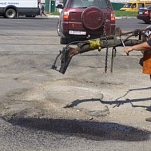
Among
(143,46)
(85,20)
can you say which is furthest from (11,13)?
(143,46)

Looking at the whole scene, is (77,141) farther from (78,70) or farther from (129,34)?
(78,70)

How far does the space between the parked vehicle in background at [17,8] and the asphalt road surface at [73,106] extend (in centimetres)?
2279

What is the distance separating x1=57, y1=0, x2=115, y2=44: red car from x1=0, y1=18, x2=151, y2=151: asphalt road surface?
3.00 m

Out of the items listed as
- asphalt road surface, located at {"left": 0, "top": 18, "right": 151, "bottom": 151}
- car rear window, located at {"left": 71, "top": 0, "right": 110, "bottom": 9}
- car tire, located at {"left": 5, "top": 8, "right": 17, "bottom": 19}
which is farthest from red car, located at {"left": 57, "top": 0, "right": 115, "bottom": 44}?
car tire, located at {"left": 5, "top": 8, "right": 17, "bottom": 19}

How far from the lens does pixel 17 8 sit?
37.7 meters

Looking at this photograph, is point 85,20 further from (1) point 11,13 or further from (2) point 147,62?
(1) point 11,13

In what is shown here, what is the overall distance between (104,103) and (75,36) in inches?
372

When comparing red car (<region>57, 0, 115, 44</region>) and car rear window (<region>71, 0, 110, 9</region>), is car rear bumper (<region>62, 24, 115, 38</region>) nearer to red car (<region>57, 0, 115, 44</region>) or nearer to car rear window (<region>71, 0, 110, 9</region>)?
red car (<region>57, 0, 115, 44</region>)

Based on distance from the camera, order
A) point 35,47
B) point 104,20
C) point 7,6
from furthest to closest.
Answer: point 7,6 → point 104,20 → point 35,47

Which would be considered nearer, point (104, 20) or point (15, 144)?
point (15, 144)

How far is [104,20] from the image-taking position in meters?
18.0

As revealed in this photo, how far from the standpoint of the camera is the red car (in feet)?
57.1

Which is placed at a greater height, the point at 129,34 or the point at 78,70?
the point at 129,34

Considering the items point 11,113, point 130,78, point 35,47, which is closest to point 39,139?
point 11,113
